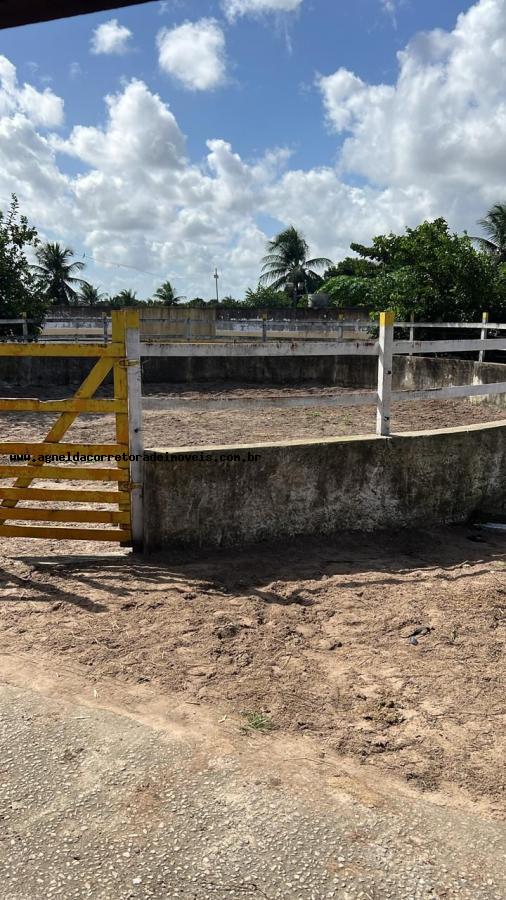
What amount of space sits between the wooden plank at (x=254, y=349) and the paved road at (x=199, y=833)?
2.73 metres

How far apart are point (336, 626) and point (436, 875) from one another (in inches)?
64.6

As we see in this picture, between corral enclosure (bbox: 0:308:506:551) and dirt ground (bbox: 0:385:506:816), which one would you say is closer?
dirt ground (bbox: 0:385:506:816)

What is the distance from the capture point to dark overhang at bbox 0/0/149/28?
91.0 inches

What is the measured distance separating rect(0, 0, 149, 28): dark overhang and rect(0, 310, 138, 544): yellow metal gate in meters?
1.82

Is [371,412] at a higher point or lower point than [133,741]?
higher

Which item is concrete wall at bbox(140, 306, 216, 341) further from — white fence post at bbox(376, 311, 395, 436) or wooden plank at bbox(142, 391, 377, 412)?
white fence post at bbox(376, 311, 395, 436)

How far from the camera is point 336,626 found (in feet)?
11.7

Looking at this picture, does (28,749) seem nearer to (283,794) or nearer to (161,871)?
(161,871)

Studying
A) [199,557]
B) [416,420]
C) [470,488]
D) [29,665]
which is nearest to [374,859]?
[29,665]

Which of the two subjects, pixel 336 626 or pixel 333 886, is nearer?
pixel 333 886

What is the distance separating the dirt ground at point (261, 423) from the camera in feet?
28.0

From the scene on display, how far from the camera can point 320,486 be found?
480 centimetres

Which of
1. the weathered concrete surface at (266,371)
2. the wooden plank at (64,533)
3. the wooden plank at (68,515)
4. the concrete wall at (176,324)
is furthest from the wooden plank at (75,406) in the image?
the concrete wall at (176,324)

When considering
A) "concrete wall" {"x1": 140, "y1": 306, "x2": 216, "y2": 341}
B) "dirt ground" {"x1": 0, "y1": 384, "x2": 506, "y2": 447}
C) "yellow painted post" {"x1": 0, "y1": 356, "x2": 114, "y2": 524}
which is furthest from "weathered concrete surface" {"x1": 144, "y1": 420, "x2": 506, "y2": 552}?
"concrete wall" {"x1": 140, "y1": 306, "x2": 216, "y2": 341}
